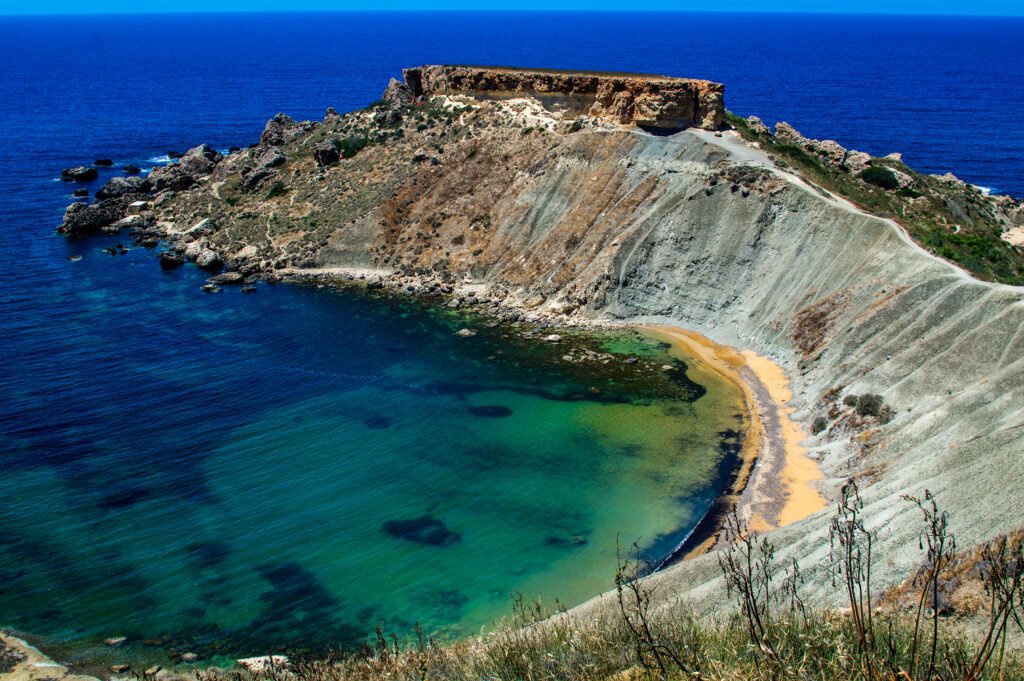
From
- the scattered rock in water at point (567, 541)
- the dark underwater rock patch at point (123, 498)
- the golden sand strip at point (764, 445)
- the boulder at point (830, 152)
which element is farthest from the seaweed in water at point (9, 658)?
the boulder at point (830, 152)

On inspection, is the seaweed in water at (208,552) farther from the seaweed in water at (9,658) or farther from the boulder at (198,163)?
the boulder at (198,163)

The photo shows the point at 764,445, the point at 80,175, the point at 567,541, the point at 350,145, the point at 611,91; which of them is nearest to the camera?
the point at 567,541

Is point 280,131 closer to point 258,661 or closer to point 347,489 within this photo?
point 347,489

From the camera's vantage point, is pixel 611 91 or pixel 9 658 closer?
pixel 9 658

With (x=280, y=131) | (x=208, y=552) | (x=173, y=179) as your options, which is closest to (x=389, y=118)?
(x=280, y=131)

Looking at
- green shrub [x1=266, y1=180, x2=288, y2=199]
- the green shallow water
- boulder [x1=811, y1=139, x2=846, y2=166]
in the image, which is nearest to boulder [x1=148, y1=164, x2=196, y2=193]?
green shrub [x1=266, y1=180, x2=288, y2=199]

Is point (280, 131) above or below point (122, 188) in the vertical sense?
above
